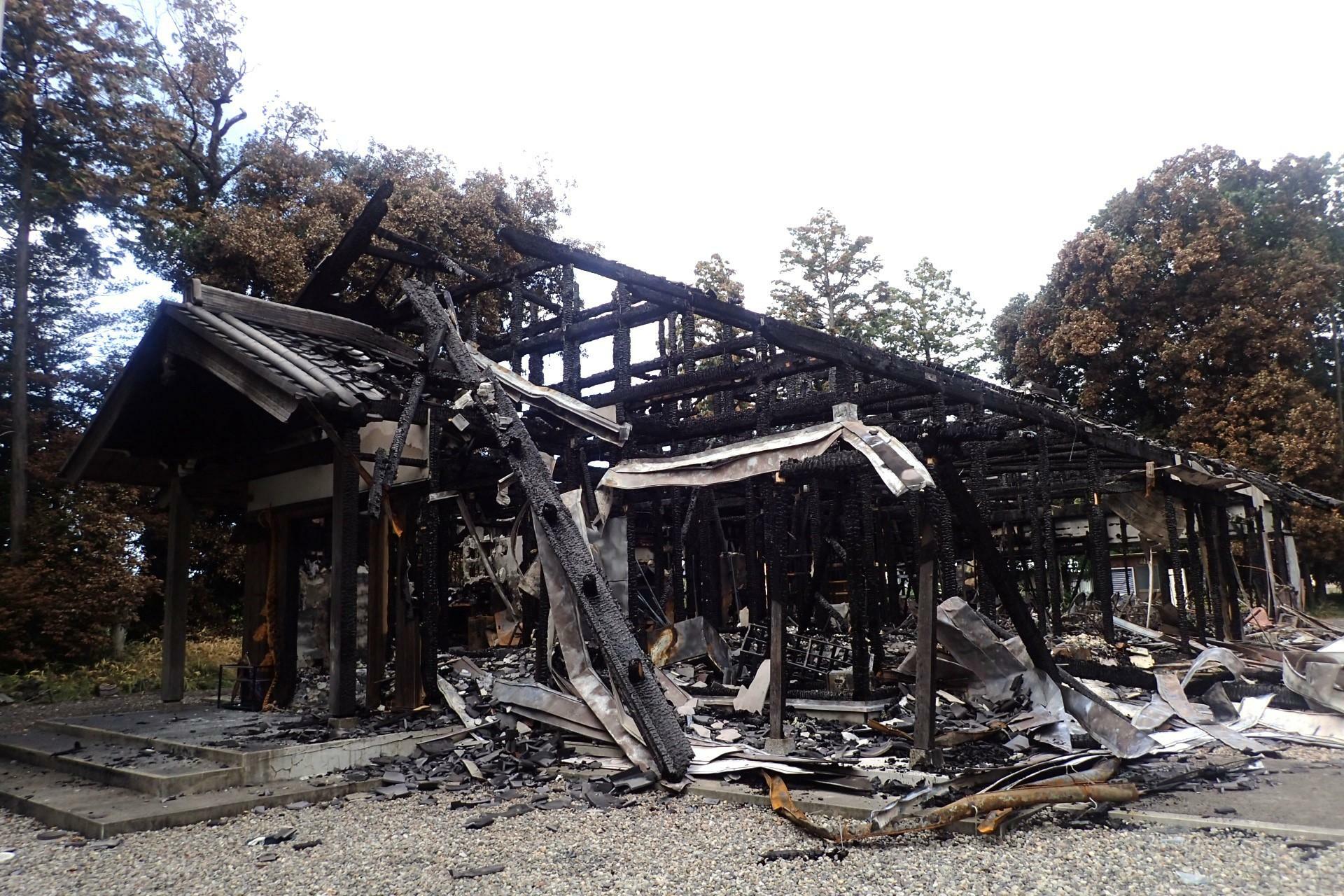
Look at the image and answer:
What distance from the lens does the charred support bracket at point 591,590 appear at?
6.23m

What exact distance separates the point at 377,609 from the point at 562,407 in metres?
2.92

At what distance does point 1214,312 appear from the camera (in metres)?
24.6

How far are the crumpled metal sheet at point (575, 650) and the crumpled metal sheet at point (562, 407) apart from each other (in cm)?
166

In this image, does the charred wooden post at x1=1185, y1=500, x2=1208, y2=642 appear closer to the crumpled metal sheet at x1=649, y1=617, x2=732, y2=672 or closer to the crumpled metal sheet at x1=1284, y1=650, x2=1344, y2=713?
the crumpled metal sheet at x1=1284, y1=650, x2=1344, y2=713

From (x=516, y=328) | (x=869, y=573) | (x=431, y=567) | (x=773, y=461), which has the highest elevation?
(x=516, y=328)

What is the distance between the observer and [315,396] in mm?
7277

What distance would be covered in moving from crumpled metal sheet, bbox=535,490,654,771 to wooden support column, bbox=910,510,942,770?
7.25 ft

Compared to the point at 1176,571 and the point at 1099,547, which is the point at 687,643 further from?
the point at 1176,571

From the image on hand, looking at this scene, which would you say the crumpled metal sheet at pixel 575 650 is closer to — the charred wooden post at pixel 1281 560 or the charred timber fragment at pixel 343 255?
the charred timber fragment at pixel 343 255

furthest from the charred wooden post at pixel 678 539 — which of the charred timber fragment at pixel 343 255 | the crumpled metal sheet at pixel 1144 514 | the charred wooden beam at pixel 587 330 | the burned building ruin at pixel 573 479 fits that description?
the crumpled metal sheet at pixel 1144 514

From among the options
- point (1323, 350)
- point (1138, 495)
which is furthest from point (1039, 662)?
point (1323, 350)

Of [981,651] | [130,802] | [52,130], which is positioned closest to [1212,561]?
[981,651]

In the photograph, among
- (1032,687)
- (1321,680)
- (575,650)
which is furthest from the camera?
(1321,680)

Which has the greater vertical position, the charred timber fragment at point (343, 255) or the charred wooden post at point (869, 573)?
the charred timber fragment at point (343, 255)
